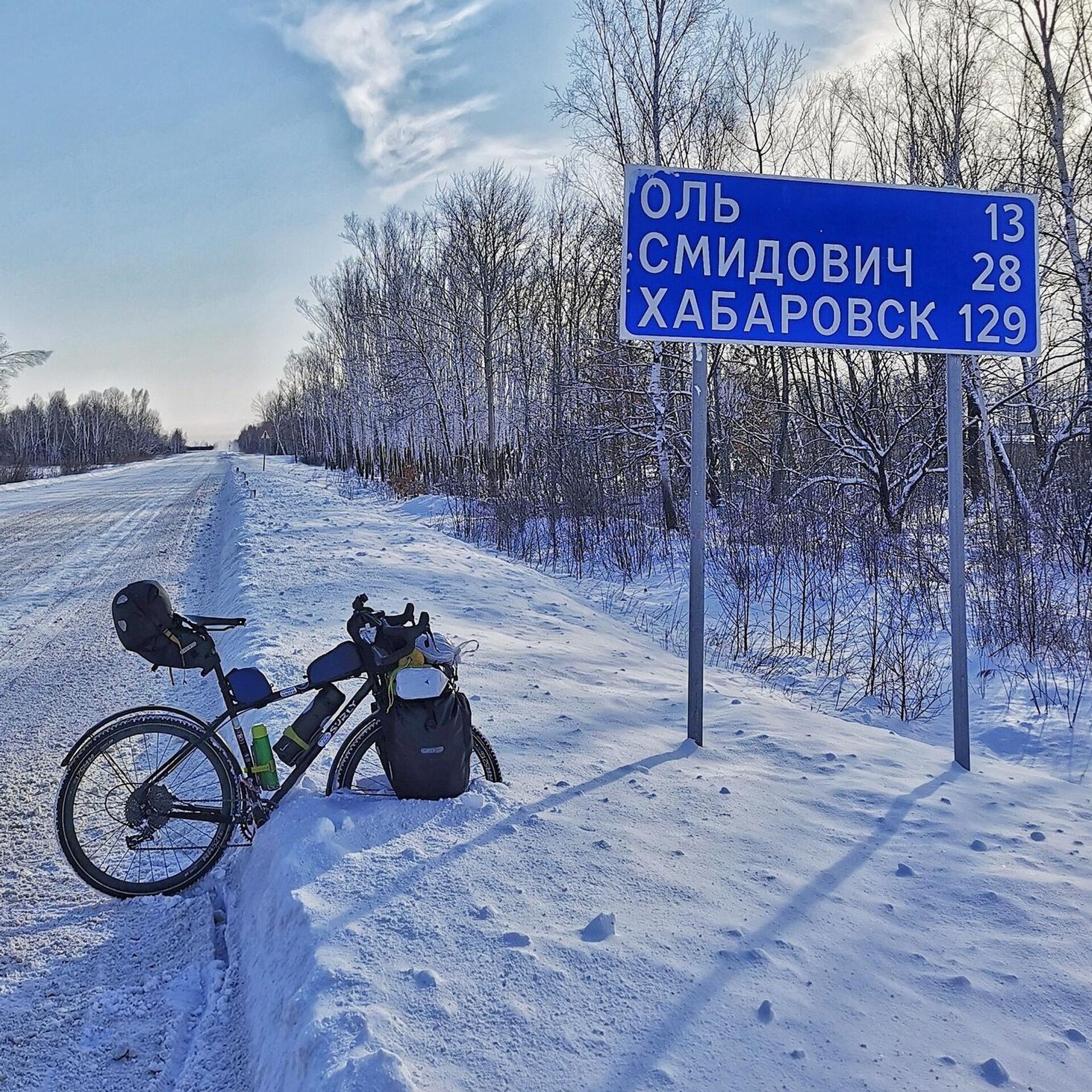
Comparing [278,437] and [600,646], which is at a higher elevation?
[278,437]

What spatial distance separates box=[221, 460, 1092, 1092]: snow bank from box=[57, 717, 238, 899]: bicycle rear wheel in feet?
0.71

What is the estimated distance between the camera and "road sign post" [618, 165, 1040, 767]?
4074mm

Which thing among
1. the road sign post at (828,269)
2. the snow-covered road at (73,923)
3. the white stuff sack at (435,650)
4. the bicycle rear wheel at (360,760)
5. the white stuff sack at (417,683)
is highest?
the road sign post at (828,269)

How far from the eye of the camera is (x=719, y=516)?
15320mm

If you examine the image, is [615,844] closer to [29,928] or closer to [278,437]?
[29,928]

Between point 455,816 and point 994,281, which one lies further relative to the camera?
point 994,281

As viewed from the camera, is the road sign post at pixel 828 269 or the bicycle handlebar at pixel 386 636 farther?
the road sign post at pixel 828 269

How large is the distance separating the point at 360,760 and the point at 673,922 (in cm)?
142

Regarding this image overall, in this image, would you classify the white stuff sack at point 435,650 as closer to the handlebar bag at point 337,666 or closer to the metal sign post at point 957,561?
the handlebar bag at point 337,666

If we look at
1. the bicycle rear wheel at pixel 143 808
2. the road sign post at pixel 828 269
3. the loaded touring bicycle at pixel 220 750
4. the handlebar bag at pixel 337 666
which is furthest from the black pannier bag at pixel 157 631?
the road sign post at pixel 828 269

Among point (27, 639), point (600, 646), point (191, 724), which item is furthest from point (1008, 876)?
point (27, 639)

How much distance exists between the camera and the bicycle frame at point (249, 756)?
9.70 feet

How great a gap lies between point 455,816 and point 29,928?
1.52m

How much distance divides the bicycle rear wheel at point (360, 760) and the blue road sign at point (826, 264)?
2170 mm
